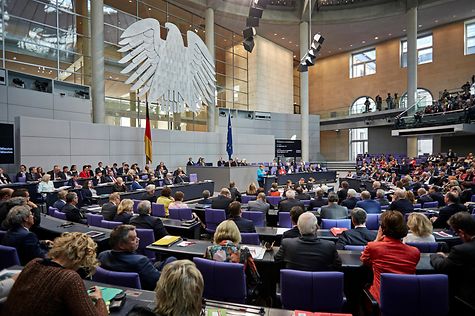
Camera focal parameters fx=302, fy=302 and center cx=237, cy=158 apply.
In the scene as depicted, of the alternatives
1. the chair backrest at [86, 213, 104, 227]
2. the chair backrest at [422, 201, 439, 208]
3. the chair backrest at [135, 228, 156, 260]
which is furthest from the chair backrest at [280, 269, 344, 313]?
the chair backrest at [422, 201, 439, 208]

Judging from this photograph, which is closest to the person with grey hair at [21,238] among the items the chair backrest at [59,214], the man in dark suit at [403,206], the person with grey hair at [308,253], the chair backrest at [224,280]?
the chair backrest at [224,280]

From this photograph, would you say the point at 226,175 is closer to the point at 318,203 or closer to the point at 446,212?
the point at 318,203

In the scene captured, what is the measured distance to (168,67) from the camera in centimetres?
1462

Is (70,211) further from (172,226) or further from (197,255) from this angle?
(197,255)

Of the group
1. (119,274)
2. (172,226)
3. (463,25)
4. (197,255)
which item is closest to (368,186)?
(172,226)

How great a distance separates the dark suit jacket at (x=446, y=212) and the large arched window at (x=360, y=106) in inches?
837

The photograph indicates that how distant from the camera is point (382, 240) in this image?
8.53 feet

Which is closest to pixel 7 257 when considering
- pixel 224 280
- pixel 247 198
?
pixel 224 280

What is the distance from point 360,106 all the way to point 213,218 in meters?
22.7

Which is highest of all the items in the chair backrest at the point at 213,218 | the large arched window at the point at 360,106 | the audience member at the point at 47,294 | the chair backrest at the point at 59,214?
the large arched window at the point at 360,106

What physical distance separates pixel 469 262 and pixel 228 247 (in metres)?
1.85

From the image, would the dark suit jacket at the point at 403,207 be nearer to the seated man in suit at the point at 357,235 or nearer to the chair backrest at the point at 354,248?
the seated man in suit at the point at 357,235

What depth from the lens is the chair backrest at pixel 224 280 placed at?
7.87 feet

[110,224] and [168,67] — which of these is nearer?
[110,224]
